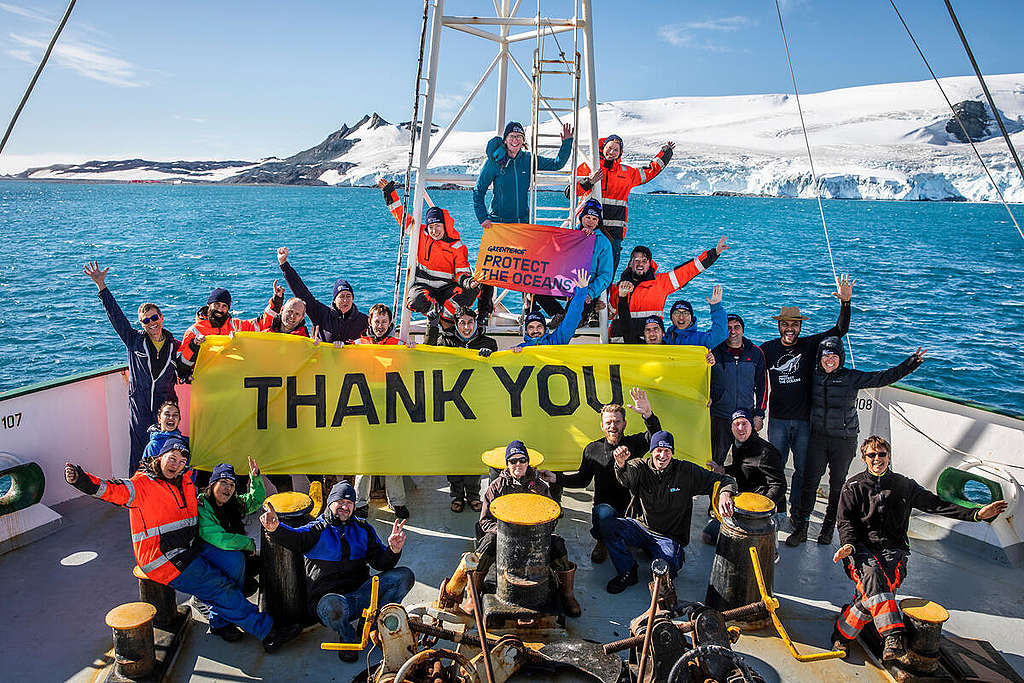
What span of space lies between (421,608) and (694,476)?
271 cm

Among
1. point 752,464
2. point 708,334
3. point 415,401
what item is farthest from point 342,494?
point 708,334

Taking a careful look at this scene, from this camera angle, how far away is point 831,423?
7254mm

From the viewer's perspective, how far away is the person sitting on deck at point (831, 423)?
23.6ft

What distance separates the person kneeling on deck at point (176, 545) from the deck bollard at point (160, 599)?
0.06m

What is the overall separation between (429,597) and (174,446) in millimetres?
2538

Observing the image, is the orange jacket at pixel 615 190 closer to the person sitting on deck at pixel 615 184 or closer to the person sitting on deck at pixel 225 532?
the person sitting on deck at pixel 615 184

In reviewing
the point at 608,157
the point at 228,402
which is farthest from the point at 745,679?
the point at 608,157

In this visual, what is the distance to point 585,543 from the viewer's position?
7422 millimetres

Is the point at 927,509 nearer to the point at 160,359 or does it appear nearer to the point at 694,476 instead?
the point at 694,476

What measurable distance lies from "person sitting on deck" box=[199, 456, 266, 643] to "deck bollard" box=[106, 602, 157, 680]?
2.04 feet

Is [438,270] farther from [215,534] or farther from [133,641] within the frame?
[133,641]

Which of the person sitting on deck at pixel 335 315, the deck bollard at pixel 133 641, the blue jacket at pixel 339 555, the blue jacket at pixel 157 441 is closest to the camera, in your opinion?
the deck bollard at pixel 133 641

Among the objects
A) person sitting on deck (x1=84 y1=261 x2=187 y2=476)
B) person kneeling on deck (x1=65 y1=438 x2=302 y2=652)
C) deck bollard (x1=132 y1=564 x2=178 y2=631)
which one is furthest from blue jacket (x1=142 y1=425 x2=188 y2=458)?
person sitting on deck (x1=84 y1=261 x2=187 y2=476)

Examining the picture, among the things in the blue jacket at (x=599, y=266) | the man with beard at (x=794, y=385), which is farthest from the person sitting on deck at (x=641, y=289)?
the man with beard at (x=794, y=385)
